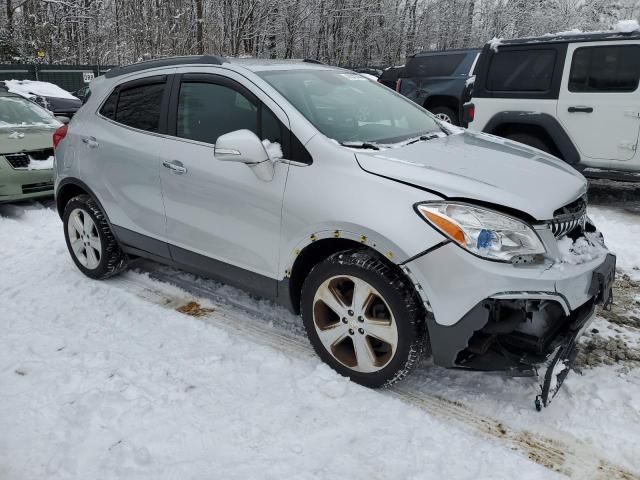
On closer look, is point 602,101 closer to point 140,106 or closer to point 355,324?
point 355,324

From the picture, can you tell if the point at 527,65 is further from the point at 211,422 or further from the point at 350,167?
the point at 211,422

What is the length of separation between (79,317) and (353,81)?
2.65m

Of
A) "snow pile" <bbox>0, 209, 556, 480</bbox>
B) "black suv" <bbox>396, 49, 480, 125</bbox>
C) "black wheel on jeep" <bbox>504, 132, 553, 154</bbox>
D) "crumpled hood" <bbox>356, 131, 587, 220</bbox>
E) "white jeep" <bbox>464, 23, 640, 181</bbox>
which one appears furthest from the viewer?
"black suv" <bbox>396, 49, 480, 125</bbox>

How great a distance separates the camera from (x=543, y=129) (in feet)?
21.8

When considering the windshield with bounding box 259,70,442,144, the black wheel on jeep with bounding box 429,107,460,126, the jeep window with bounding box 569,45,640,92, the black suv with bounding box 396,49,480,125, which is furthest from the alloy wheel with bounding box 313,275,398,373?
the black wheel on jeep with bounding box 429,107,460,126

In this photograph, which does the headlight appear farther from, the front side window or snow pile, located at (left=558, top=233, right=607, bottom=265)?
the front side window

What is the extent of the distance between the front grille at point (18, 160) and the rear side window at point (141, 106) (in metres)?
3.22

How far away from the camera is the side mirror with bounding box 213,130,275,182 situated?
2.83m

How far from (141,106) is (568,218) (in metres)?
2.99

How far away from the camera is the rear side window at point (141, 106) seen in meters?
3.71

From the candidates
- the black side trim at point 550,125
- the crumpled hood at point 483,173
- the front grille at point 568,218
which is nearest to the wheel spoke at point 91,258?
the crumpled hood at point 483,173

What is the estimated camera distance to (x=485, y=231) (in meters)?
2.42

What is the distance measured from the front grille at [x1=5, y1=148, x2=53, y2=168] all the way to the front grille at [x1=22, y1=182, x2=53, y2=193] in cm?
26

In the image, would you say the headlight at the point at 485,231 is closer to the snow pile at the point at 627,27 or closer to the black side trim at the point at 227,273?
the black side trim at the point at 227,273
